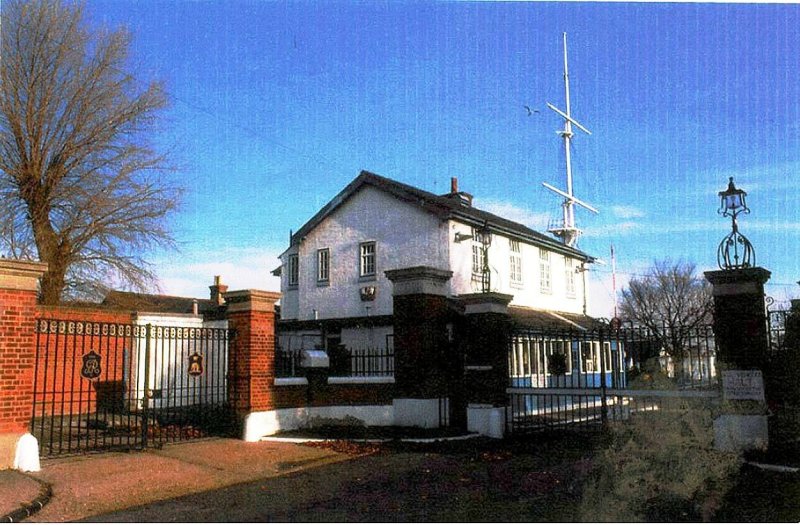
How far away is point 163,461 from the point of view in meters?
9.92

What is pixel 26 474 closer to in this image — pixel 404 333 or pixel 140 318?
pixel 404 333

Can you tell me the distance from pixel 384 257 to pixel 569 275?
10905 mm

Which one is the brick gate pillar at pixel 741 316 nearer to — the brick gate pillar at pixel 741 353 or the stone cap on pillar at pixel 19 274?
the brick gate pillar at pixel 741 353

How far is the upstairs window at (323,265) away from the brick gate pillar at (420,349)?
13.8m

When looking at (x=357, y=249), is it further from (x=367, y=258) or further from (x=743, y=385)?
(x=743, y=385)

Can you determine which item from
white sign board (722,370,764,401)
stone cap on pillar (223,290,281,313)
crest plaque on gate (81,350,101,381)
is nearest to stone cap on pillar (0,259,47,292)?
crest plaque on gate (81,350,101,381)

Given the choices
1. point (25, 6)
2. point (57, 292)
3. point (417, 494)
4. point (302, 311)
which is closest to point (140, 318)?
point (57, 292)

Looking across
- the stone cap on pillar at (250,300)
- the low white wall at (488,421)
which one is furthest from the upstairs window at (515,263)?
the stone cap on pillar at (250,300)

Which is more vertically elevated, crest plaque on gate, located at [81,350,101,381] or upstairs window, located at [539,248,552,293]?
upstairs window, located at [539,248,552,293]

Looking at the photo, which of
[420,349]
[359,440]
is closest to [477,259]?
[420,349]

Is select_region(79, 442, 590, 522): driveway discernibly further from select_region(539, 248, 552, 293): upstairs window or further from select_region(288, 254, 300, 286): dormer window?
select_region(288, 254, 300, 286): dormer window

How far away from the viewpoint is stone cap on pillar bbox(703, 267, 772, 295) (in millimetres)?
10359

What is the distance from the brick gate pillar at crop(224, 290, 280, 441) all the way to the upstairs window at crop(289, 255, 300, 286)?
16.5 meters

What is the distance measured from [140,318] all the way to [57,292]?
3.47 m
